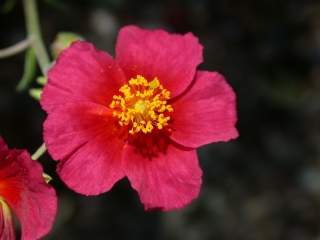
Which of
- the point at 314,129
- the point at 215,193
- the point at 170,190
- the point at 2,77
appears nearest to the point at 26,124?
the point at 2,77

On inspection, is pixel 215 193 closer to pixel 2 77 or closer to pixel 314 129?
pixel 314 129

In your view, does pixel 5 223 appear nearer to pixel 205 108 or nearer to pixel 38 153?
pixel 38 153

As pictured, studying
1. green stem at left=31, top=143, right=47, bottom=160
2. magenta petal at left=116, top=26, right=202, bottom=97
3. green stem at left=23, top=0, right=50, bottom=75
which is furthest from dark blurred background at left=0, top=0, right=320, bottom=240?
green stem at left=31, top=143, right=47, bottom=160

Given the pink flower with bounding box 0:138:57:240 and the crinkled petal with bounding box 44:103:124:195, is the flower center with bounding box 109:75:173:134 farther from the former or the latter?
the pink flower with bounding box 0:138:57:240

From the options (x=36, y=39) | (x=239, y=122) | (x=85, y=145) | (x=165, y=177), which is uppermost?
(x=36, y=39)

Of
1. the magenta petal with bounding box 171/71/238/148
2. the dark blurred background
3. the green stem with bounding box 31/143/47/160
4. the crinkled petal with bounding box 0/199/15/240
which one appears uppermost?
the green stem with bounding box 31/143/47/160

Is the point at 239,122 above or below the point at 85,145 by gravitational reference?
below

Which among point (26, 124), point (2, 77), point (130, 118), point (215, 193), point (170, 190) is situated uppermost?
point (130, 118)

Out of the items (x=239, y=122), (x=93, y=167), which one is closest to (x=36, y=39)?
(x=93, y=167)
